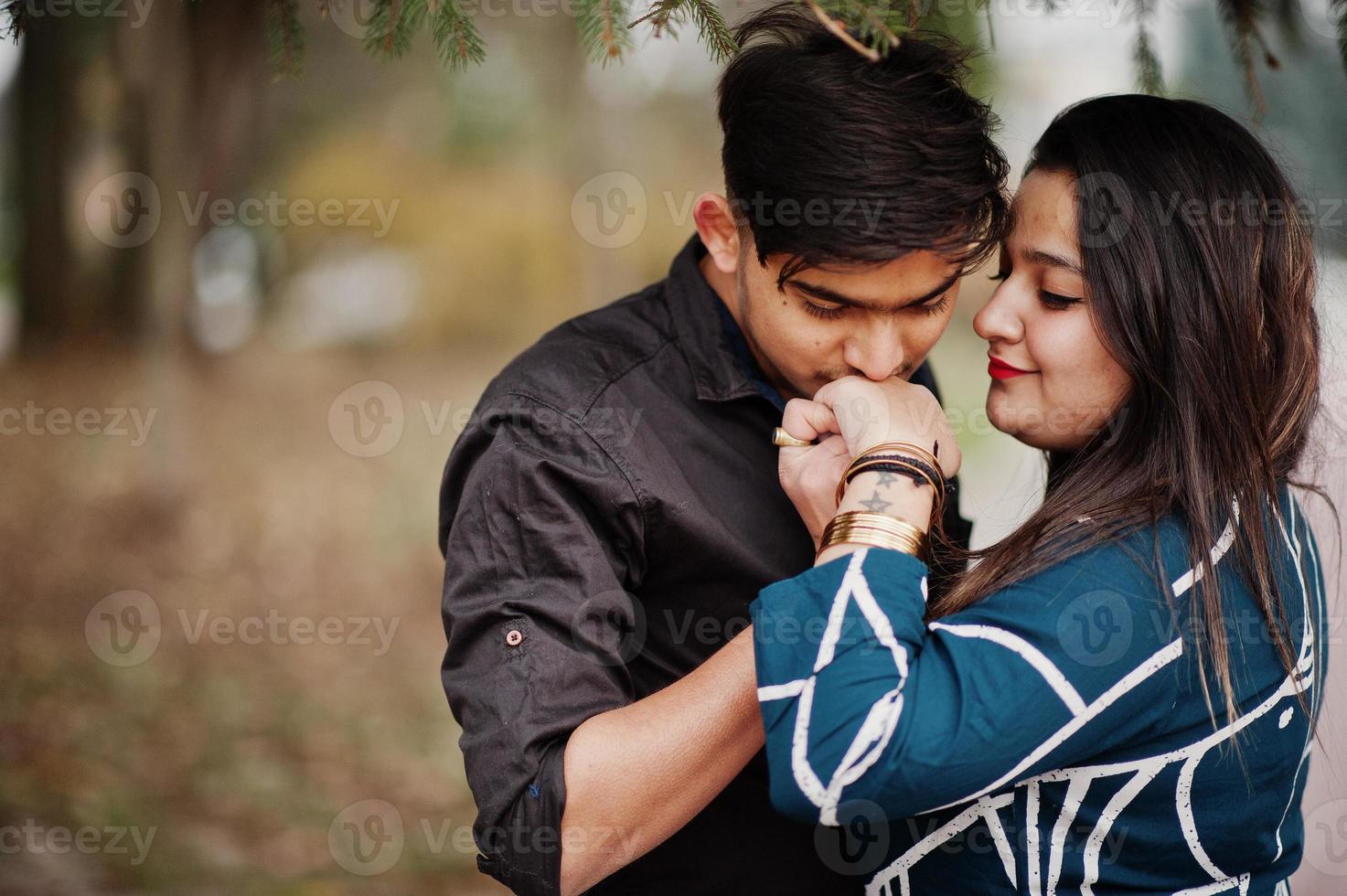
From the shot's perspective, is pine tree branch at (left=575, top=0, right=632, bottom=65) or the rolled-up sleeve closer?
the rolled-up sleeve

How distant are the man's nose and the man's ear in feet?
0.89

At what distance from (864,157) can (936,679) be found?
2.51ft

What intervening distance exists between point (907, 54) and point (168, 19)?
502cm

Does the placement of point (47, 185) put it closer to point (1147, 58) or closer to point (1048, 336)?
point (1147, 58)

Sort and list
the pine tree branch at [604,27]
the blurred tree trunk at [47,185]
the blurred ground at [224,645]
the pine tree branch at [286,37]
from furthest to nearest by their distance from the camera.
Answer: the blurred tree trunk at [47,185], the blurred ground at [224,645], the pine tree branch at [286,37], the pine tree branch at [604,27]

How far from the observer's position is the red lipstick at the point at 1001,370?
1.76 metres

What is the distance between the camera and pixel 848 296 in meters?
1.66

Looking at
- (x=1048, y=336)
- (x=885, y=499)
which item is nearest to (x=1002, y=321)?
(x=1048, y=336)

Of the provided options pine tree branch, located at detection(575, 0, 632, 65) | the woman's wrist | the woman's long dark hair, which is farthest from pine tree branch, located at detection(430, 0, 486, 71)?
the woman's long dark hair

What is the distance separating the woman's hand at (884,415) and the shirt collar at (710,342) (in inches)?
6.5

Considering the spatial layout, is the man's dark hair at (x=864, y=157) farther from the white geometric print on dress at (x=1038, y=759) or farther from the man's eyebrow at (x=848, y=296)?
the white geometric print on dress at (x=1038, y=759)

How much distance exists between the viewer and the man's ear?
72.1 inches

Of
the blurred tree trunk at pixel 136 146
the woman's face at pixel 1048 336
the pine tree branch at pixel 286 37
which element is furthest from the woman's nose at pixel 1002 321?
the blurred tree trunk at pixel 136 146

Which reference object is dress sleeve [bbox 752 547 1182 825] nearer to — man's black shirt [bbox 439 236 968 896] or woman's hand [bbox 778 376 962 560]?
woman's hand [bbox 778 376 962 560]
